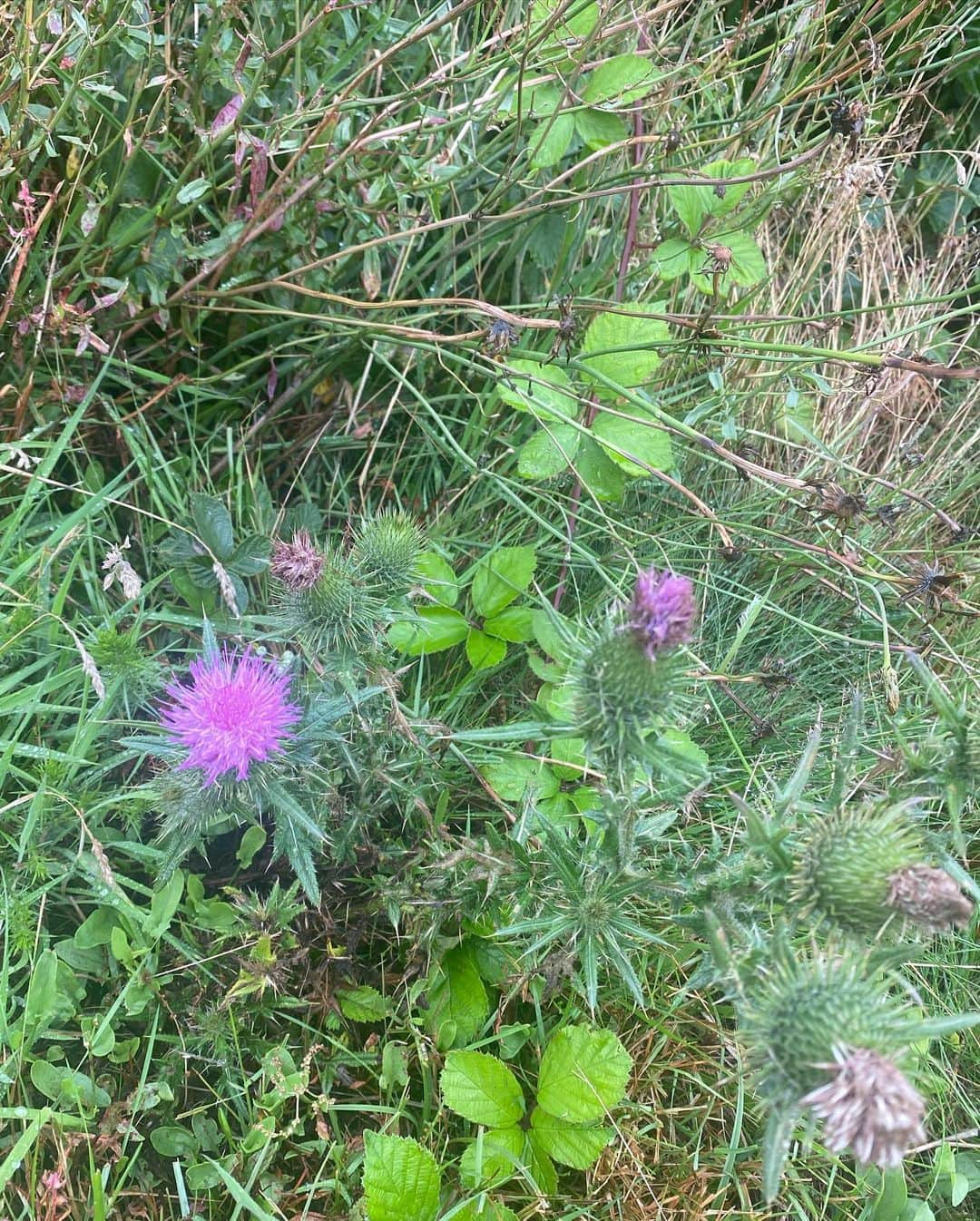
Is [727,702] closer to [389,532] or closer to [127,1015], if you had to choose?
[389,532]

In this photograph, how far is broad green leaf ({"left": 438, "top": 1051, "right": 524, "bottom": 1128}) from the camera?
91.8 inches

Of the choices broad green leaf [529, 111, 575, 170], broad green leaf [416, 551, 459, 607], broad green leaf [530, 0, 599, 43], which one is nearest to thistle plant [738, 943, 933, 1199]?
broad green leaf [416, 551, 459, 607]

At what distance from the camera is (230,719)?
192 centimetres

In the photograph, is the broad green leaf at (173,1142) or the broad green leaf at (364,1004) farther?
the broad green leaf at (364,1004)

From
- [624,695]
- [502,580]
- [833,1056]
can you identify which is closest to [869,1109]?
[833,1056]

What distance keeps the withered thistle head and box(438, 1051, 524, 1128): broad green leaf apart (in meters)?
1.30

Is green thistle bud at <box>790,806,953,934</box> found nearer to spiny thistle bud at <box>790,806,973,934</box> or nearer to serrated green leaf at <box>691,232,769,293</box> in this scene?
spiny thistle bud at <box>790,806,973,934</box>

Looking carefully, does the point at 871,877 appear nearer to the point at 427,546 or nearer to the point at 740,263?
the point at 427,546

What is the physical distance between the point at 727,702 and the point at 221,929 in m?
1.61

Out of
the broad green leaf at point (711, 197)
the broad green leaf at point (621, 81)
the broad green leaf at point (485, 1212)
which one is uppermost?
the broad green leaf at point (621, 81)

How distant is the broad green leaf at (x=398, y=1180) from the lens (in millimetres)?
2174

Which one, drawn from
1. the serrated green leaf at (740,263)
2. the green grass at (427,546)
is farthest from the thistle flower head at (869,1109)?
the serrated green leaf at (740,263)

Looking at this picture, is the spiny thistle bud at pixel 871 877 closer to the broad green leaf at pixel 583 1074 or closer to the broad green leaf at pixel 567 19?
the broad green leaf at pixel 583 1074

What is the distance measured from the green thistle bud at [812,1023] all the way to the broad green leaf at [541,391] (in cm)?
146
